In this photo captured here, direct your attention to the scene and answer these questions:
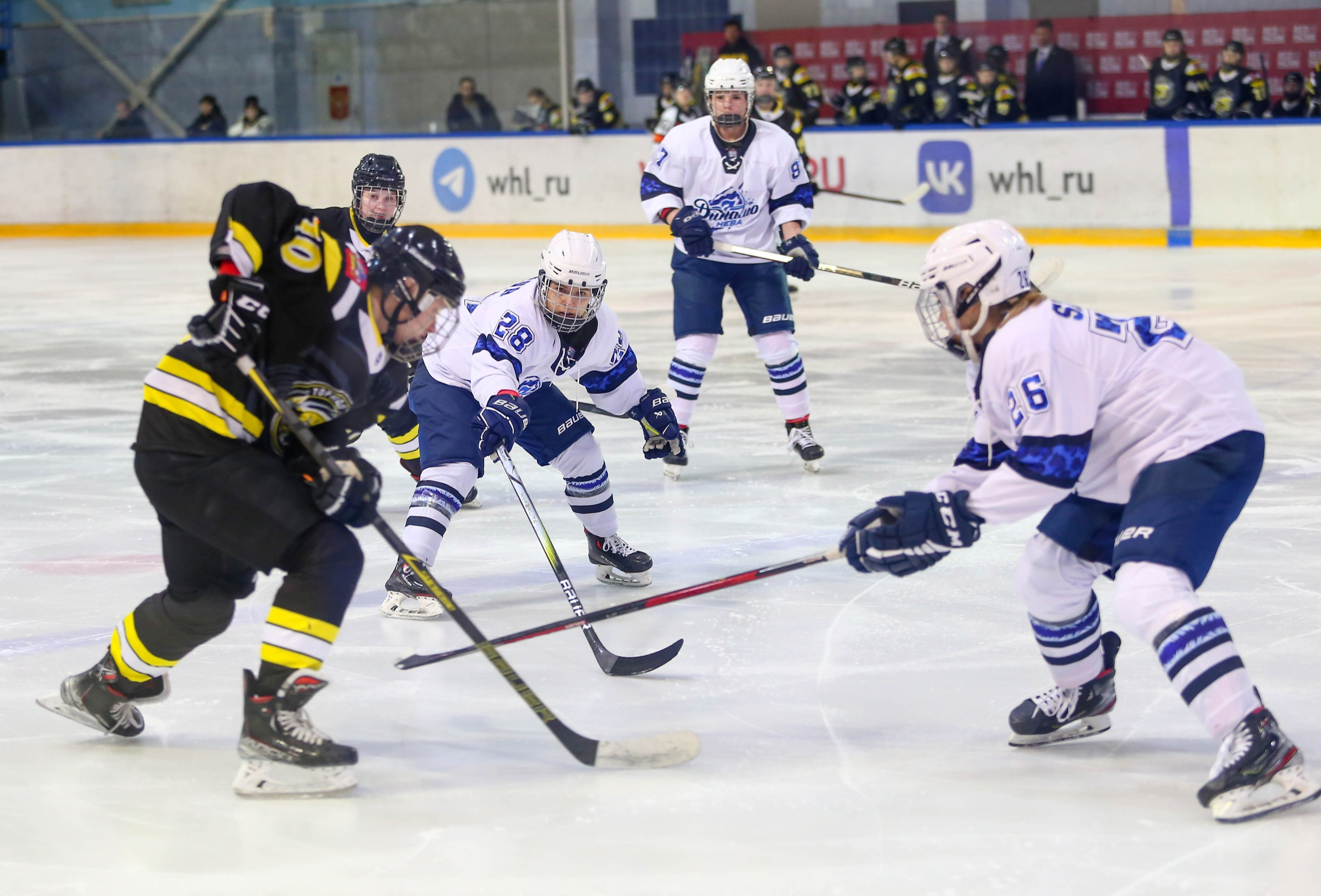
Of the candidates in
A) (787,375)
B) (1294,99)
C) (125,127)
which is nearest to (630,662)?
(787,375)

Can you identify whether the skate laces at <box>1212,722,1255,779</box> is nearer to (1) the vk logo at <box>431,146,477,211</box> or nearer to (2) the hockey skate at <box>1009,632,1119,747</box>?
(2) the hockey skate at <box>1009,632,1119,747</box>

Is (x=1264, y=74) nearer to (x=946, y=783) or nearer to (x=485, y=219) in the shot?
(x=485, y=219)

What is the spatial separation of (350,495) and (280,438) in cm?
24

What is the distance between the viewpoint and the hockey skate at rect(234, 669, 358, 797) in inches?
98.3

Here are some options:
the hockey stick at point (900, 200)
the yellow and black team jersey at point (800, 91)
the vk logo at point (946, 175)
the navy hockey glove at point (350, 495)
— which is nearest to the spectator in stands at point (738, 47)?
the yellow and black team jersey at point (800, 91)

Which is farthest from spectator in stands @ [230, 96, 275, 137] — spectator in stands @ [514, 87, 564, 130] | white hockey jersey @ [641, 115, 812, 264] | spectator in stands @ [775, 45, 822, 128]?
white hockey jersey @ [641, 115, 812, 264]

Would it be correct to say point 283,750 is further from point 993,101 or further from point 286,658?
point 993,101

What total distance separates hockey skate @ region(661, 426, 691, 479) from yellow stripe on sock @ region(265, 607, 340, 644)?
1678 millimetres

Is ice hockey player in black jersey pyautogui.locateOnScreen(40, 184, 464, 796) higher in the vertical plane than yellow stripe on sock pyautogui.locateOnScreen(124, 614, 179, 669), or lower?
higher

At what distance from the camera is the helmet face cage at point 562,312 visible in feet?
11.9

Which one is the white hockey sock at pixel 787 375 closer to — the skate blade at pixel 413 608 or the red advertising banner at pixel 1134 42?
the skate blade at pixel 413 608

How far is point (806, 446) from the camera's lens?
5109 mm

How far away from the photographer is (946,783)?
2.53 meters

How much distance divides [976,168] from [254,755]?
9565 millimetres
